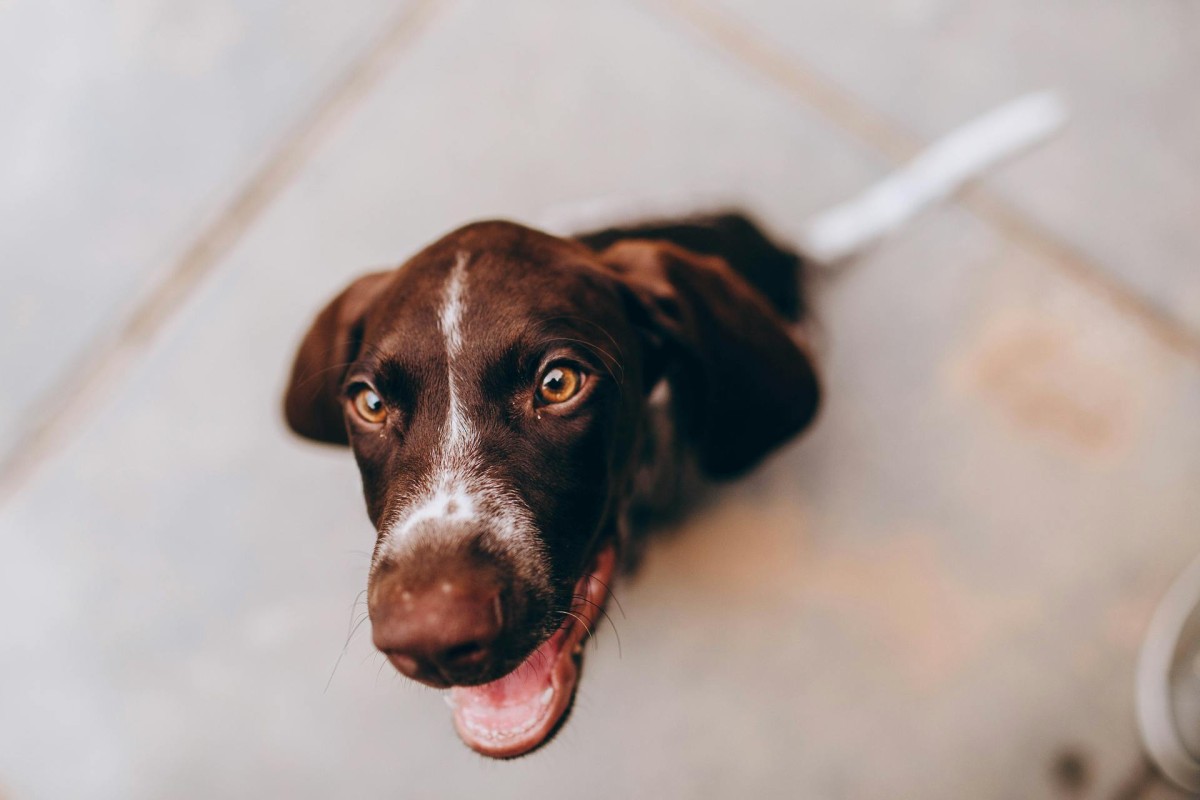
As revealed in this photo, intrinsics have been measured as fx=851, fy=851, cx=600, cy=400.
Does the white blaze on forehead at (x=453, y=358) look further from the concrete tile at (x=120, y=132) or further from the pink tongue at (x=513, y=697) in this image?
the concrete tile at (x=120, y=132)

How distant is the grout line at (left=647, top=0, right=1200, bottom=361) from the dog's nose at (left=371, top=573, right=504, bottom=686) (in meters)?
2.32

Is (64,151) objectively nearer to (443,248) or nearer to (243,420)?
(243,420)

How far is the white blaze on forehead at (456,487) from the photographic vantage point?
1.49 meters

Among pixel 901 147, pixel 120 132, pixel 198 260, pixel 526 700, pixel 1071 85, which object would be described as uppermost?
pixel 120 132

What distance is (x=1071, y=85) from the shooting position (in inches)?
121

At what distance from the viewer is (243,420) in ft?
9.21

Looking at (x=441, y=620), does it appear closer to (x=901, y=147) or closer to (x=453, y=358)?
(x=453, y=358)

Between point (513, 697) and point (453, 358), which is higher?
point (453, 358)

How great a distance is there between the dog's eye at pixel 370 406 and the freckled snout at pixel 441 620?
35 cm

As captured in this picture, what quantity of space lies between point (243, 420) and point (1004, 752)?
2599 mm

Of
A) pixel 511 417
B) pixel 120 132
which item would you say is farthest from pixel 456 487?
pixel 120 132

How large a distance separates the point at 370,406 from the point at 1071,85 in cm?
281

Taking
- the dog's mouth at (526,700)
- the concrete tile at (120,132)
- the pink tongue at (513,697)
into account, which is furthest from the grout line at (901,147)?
the pink tongue at (513,697)

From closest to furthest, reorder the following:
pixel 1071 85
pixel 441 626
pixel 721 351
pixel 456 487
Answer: pixel 441 626, pixel 456 487, pixel 721 351, pixel 1071 85
